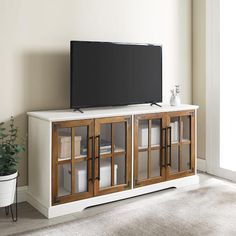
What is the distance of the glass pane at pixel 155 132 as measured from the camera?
11.6ft

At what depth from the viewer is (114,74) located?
3480mm

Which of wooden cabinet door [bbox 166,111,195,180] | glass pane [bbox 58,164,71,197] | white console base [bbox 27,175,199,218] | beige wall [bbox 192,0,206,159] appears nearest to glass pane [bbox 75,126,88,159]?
glass pane [bbox 58,164,71,197]

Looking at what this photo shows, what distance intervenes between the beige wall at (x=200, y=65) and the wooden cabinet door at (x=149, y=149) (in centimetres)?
95

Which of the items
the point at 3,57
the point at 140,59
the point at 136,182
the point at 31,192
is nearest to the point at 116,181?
the point at 136,182

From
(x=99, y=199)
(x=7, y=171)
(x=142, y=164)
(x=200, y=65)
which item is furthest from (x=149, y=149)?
(x=200, y=65)

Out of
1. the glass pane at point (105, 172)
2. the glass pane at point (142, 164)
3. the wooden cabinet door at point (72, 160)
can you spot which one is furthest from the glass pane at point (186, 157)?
the wooden cabinet door at point (72, 160)

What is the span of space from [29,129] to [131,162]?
95 cm

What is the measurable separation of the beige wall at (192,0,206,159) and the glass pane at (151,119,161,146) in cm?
98

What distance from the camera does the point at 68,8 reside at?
3.46 meters

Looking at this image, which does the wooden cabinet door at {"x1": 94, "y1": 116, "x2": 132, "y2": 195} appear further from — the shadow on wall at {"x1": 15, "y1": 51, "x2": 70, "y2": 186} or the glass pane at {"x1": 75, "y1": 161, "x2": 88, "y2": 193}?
the shadow on wall at {"x1": 15, "y1": 51, "x2": 70, "y2": 186}

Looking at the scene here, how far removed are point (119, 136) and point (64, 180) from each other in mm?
620

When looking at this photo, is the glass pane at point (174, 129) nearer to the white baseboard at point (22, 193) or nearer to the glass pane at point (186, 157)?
the glass pane at point (186, 157)

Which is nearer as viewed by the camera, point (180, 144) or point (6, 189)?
point (6, 189)

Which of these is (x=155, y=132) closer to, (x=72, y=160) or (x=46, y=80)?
(x=72, y=160)
